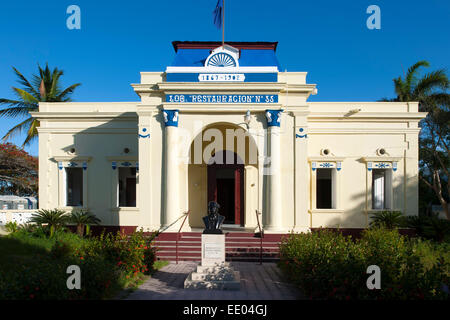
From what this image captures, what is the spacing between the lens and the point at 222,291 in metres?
8.19

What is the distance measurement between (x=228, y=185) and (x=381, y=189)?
7.04m

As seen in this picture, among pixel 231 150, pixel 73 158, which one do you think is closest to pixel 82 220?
pixel 73 158

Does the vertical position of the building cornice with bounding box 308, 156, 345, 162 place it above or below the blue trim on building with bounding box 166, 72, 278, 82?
below

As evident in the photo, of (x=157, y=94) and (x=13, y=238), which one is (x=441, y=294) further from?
(x=13, y=238)

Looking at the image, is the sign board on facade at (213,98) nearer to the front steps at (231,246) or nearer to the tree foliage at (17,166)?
the front steps at (231,246)

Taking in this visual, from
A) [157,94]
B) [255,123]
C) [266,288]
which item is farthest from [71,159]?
[266,288]

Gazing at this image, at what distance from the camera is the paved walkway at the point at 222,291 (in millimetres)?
7668

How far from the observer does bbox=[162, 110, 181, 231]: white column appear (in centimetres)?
1295

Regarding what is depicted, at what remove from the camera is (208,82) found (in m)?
13.3

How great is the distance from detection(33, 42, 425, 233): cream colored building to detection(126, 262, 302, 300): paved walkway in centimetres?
292

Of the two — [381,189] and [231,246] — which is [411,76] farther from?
[231,246]

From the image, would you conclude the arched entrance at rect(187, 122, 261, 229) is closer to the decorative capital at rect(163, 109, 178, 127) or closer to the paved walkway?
the decorative capital at rect(163, 109, 178, 127)

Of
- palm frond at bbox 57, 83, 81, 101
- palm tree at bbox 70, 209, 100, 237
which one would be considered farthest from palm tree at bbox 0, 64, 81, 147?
palm tree at bbox 70, 209, 100, 237

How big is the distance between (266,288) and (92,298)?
404cm
